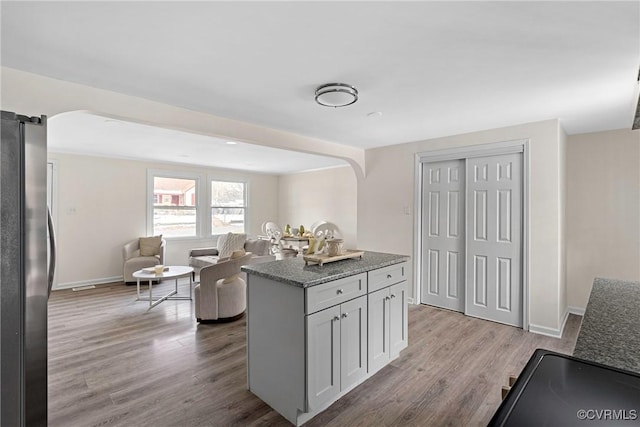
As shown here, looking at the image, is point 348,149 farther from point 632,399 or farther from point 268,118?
point 632,399

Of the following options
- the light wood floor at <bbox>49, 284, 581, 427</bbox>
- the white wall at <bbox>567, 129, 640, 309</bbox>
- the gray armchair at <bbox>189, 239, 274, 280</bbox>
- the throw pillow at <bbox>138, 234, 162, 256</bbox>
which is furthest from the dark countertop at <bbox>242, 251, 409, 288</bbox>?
the throw pillow at <bbox>138, 234, 162, 256</bbox>

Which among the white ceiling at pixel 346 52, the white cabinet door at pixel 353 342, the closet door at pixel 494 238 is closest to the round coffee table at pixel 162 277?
the white ceiling at pixel 346 52

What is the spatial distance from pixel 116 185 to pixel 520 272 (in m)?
6.82

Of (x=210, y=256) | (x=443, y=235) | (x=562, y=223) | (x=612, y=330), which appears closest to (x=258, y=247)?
(x=210, y=256)

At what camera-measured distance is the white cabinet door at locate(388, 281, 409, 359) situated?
257 centimetres

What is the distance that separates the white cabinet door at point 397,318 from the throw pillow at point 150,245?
5092 mm

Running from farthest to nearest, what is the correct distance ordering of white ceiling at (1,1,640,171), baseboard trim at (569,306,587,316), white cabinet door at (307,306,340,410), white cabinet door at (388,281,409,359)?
baseboard trim at (569,306,587,316) < white cabinet door at (388,281,409,359) < white cabinet door at (307,306,340,410) < white ceiling at (1,1,640,171)

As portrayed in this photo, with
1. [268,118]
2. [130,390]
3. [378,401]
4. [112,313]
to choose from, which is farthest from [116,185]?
[378,401]

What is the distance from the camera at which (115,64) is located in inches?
79.4

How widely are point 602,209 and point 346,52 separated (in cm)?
384

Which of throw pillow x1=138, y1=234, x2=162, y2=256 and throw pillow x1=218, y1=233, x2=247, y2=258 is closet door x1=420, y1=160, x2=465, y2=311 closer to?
throw pillow x1=218, y1=233, x2=247, y2=258

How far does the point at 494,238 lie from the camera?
11.9ft

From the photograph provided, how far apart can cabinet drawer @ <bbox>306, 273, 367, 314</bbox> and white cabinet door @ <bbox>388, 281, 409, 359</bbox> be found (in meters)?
0.44
